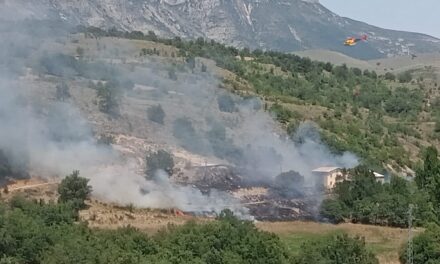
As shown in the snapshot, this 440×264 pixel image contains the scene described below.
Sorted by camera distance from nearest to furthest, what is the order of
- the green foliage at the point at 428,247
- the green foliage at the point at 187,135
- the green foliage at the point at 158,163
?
the green foliage at the point at 428,247 < the green foliage at the point at 158,163 < the green foliage at the point at 187,135

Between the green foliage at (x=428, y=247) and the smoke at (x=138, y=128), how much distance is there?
14.8 metres

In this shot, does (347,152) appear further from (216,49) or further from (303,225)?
(216,49)

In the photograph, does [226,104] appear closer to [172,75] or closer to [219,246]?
[172,75]

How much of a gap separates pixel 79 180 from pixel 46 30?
5413 centimetres

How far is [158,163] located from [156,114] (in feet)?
46.5

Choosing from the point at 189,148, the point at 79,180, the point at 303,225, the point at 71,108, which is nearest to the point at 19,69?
the point at 71,108

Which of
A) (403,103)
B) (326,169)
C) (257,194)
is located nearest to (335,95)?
(403,103)

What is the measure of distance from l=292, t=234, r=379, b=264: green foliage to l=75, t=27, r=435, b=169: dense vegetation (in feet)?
117

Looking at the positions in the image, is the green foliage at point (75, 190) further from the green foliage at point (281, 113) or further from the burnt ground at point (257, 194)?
the green foliage at point (281, 113)

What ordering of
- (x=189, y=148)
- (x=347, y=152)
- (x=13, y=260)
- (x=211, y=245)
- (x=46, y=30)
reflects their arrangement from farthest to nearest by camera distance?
(x=46, y=30)
(x=347, y=152)
(x=189, y=148)
(x=211, y=245)
(x=13, y=260)

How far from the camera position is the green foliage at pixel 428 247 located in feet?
119

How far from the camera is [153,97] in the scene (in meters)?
78.2

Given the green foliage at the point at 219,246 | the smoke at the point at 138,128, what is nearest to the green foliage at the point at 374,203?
the smoke at the point at 138,128

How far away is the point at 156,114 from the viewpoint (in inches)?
2778
